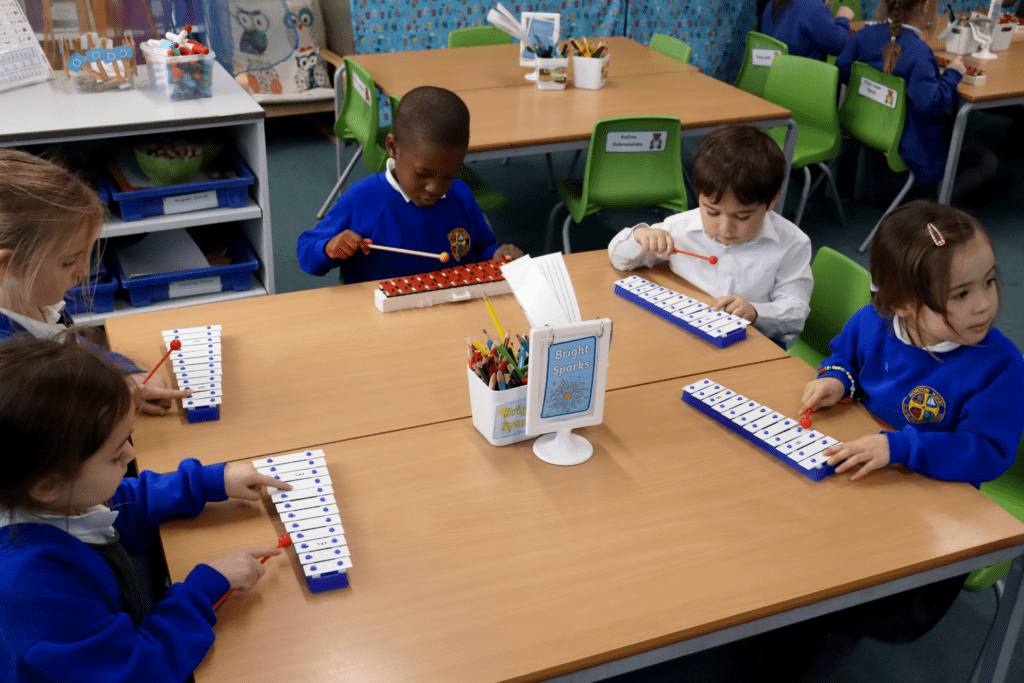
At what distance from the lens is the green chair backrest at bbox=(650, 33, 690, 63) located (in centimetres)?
439

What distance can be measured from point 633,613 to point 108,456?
2.38 ft

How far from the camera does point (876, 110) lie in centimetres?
406

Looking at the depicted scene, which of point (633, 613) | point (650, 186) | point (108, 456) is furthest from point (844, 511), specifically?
point (650, 186)

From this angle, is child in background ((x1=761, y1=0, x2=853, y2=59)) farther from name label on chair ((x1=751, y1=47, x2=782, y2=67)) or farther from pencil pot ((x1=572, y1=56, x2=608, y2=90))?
pencil pot ((x1=572, y1=56, x2=608, y2=90))

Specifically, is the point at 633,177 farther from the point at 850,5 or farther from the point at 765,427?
the point at 850,5

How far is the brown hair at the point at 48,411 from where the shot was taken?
991 mm

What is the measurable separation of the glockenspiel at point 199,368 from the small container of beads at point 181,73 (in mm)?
1453

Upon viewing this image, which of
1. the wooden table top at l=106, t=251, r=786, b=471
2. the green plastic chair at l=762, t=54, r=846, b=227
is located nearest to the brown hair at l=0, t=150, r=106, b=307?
the wooden table top at l=106, t=251, r=786, b=471

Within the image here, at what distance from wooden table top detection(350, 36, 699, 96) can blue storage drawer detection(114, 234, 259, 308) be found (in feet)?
3.08

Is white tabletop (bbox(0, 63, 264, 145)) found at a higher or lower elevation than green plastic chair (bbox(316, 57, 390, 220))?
higher

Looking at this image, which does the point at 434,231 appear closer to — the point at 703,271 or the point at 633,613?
the point at 703,271

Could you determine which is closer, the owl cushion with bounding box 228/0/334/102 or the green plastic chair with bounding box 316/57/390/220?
the green plastic chair with bounding box 316/57/390/220

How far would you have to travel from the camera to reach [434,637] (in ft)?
3.67

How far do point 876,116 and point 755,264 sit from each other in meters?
2.41
